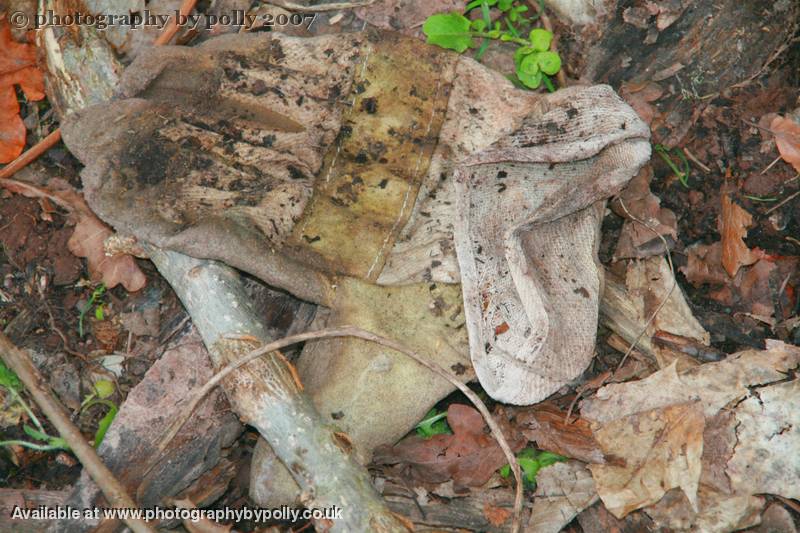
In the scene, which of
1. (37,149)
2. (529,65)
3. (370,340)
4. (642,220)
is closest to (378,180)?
(370,340)

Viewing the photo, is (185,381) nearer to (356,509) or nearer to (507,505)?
(356,509)

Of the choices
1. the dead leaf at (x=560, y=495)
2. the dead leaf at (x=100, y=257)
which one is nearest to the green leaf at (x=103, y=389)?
the dead leaf at (x=100, y=257)

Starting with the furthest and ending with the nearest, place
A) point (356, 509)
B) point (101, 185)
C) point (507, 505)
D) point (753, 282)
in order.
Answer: point (753, 282) < point (507, 505) < point (101, 185) < point (356, 509)

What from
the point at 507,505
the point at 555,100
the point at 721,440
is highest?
the point at 555,100

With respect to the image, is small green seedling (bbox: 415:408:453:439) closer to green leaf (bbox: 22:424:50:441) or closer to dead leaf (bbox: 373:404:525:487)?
dead leaf (bbox: 373:404:525:487)

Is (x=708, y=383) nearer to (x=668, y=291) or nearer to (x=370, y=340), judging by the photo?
(x=668, y=291)

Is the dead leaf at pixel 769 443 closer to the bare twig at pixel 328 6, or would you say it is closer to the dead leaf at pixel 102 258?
the bare twig at pixel 328 6

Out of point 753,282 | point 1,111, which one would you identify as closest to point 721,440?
point 753,282
